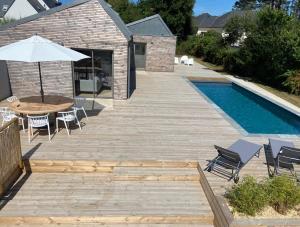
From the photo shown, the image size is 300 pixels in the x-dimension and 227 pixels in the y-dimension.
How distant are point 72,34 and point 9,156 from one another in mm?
7070

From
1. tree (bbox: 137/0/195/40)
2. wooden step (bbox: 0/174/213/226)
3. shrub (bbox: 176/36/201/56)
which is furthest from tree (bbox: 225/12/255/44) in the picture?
wooden step (bbox: 0/174/213/226)

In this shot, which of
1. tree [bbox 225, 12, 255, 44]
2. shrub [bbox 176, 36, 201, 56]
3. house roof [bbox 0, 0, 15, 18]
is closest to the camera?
tree [bbox 225, 12, 255, 44]

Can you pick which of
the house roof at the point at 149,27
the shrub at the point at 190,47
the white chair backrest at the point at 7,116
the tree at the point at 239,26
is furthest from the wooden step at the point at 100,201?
the shrub at the point at 190,47

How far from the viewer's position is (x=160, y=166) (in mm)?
7391

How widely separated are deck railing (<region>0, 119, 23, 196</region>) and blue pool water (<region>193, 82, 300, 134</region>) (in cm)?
855

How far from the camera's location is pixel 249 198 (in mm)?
5484

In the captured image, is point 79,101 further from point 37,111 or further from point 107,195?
point 107,195

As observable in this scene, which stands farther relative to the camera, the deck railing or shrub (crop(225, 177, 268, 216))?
the deck railing

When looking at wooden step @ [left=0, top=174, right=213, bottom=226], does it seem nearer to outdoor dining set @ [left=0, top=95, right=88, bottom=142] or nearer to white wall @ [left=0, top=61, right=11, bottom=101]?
outdoor dining set @ [left=0, top=95, right=88, bottom=142]

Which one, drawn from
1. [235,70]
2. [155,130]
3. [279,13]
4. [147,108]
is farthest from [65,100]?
[235,70]

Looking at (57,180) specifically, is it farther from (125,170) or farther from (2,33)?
(2,33)

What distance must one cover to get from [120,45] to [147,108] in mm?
2780

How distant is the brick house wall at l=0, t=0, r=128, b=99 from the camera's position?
1184 centimetres

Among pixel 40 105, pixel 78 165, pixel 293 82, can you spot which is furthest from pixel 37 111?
pixel 293 82
